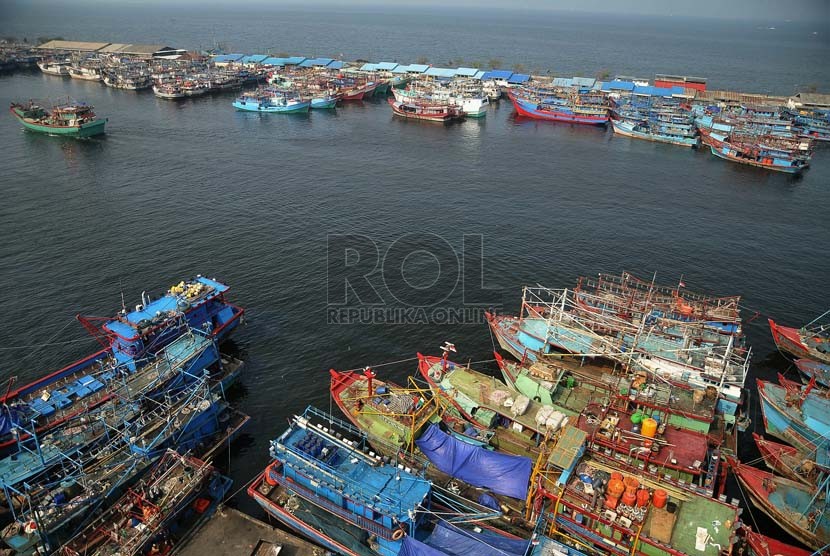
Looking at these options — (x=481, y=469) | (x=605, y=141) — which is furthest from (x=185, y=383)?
(x=605, y=141)

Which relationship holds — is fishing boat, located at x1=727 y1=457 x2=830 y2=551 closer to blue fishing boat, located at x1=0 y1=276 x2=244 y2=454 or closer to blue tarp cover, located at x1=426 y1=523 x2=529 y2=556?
blue tarp cover, located at x1=426 y1=523 x2=529 y2=556

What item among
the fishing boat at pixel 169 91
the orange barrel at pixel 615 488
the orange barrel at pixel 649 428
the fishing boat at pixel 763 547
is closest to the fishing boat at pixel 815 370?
the fishing boat at pixel 763 547

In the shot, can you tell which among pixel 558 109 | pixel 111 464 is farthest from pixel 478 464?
pixel 558 109

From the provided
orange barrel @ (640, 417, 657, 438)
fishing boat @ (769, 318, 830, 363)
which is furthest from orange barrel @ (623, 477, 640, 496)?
fishing boat @ (769, 318, 830, 363)

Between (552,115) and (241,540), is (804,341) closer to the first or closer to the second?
(241,540)

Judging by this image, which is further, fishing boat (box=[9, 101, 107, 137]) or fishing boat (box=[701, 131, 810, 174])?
fishing boat (box=[9, 101, 107, 137])

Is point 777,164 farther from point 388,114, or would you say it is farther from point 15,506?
point 15,506
